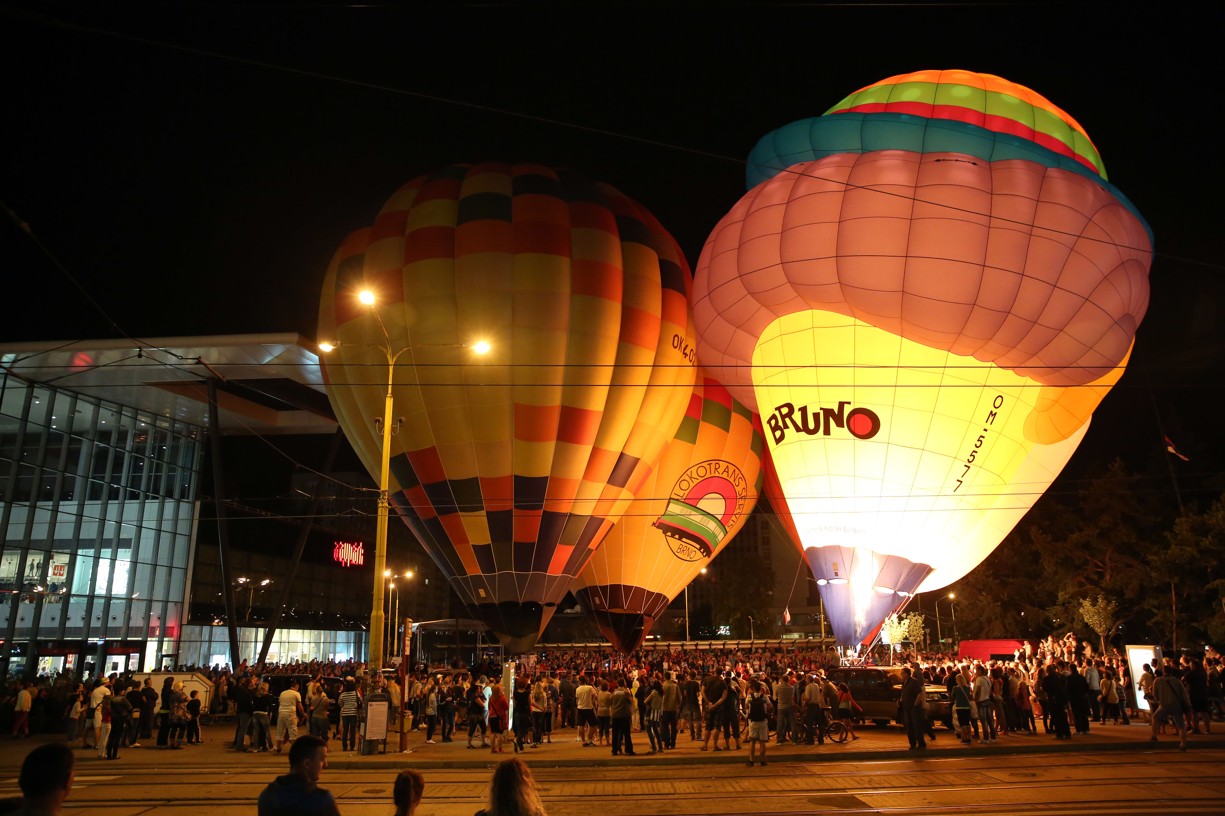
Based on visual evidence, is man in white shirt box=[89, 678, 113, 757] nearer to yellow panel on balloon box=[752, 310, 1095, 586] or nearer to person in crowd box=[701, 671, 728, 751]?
person in crowd box=[701, 671, 728, 751]

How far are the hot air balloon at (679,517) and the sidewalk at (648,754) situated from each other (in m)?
9.25

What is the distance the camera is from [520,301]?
70.7 ft

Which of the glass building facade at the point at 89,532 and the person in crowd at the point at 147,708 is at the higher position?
Result: the glass building facade at the point at 89,532

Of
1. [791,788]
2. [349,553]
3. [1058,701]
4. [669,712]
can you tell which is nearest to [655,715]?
[669,712]

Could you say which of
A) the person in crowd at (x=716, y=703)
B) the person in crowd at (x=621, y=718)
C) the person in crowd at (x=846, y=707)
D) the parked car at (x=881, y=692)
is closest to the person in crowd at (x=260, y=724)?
the person in crowd at (x=621, y=718)

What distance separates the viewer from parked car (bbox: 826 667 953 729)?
17.7 meters

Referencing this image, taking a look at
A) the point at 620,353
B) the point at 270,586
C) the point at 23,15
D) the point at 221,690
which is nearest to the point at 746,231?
the point at 620,353

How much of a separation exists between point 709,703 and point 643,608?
12.1m

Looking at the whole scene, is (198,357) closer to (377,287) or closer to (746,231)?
(377,287)

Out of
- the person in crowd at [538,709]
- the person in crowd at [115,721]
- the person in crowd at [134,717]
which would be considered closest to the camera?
the person in crowd at [115,721]

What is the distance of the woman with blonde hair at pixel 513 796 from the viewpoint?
3.77m

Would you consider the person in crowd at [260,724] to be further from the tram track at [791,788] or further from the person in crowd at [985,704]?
the person in crowd at [985,704]

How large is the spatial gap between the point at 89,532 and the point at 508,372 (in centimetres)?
2163

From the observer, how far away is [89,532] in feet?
111
